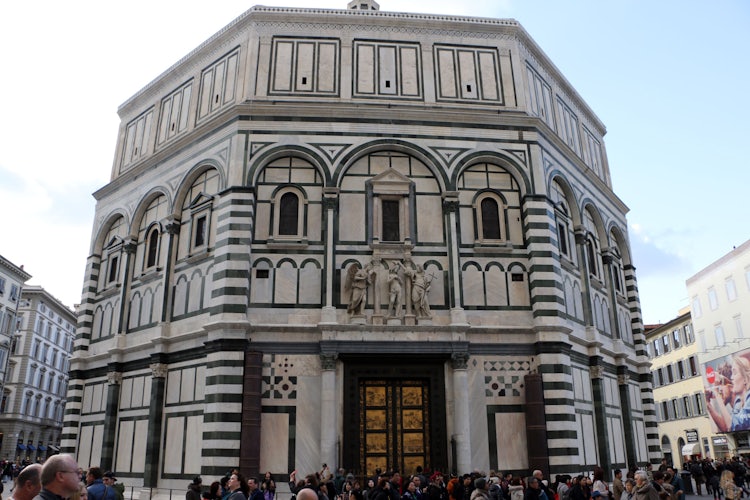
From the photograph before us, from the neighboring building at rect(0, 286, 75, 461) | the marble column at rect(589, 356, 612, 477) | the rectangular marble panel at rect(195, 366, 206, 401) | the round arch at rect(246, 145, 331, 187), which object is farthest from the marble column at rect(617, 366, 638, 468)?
the neighboring building at rect(0, 286, 75, 461)

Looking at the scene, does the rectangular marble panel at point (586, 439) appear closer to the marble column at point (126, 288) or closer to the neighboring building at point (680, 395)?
the marble column at point (126, 288)

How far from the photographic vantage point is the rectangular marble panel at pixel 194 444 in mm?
17859

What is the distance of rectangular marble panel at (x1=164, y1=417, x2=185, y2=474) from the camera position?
18547mm

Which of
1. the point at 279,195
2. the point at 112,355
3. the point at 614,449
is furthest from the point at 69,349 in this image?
the point at 614,449

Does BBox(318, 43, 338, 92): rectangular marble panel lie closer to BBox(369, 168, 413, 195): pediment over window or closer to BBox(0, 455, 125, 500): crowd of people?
BBox(369, 168, 413, 195): pediment over window

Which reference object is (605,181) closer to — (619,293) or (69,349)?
(619,293)

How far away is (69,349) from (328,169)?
181ft

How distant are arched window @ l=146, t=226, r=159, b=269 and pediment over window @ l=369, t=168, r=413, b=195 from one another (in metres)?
8.50

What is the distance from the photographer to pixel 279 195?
19984mm

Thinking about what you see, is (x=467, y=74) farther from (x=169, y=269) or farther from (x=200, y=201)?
(x=169, y=269)

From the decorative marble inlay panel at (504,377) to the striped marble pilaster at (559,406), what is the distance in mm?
605

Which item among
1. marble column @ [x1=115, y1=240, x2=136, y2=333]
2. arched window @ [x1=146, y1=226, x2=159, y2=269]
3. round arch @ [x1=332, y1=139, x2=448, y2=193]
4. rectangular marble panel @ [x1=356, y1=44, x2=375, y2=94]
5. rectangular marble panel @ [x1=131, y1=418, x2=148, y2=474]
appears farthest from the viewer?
arched window @ [x1=146, y1=226, x2=159, y2=269]

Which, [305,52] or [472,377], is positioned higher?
[305,52]

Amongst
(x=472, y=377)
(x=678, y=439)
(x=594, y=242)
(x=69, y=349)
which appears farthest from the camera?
(x=69, y=349)
